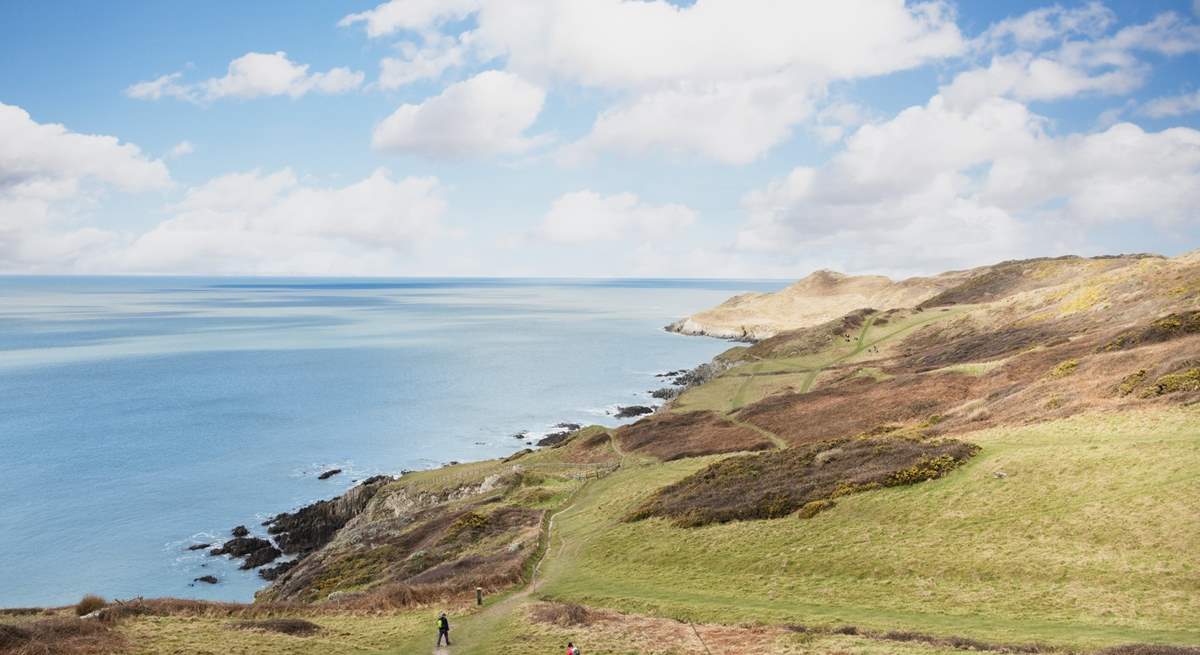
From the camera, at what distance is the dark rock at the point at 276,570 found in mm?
61434

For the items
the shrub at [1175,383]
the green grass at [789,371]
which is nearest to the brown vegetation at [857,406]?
the green grass at [789,371]

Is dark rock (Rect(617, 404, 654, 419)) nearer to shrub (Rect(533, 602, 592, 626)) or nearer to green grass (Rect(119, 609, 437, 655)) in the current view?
shrub (Rect(533, 602, 592, 626))

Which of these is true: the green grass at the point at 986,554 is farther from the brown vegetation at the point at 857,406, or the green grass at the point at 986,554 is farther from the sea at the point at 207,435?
the sea at the point at 207,435

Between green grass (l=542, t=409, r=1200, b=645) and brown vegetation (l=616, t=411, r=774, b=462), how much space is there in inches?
1078

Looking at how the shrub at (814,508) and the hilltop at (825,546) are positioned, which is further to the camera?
the shrub at (814,508)

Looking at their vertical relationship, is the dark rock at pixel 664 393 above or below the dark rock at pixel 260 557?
above

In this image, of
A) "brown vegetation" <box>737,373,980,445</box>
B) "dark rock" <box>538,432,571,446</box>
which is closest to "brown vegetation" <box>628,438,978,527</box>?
"brown vegetation" <box>737,373,980,445</box>

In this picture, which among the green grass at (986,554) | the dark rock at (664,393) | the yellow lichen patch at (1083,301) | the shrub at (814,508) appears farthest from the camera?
the dark rock at (664,393)

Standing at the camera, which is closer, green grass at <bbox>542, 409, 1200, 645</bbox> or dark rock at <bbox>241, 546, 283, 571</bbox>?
green grass at <bbox>542, 409, 1200, 645</bbox>

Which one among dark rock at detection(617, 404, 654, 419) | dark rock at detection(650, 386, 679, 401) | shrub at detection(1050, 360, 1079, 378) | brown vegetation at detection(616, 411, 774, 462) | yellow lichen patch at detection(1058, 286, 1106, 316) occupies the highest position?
yellow lichen patch at detection(1058, 286, 1106, 316)

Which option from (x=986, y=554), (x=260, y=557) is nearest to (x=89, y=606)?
(x=986, y=554)

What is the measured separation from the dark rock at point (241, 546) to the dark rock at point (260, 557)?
76 cm

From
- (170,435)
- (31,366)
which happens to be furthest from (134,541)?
(31,366)

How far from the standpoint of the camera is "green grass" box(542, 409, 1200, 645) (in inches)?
951
